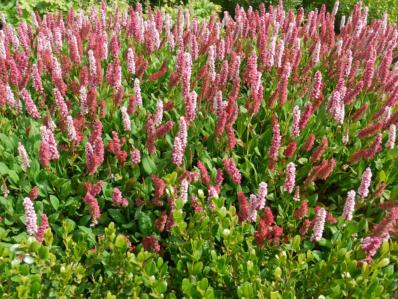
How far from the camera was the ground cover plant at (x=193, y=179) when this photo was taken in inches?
91.6

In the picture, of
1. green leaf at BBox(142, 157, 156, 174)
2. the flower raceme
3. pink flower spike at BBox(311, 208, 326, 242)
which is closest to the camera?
pink flower spike at BBox(311, 208, 326, 242)

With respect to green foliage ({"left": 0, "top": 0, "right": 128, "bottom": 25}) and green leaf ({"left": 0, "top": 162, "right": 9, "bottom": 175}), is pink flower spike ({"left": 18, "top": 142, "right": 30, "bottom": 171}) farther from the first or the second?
green foliage ({"left": 0, "top": 0, "right": 128, "bottom": 25})

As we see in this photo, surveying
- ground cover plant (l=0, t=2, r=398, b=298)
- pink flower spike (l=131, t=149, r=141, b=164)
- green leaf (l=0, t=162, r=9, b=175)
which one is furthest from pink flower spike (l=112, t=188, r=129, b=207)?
green leaf (l=0, t=162, r=9, b=175)

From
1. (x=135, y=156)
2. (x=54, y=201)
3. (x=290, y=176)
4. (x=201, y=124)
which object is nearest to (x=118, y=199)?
(x=135, y=156)

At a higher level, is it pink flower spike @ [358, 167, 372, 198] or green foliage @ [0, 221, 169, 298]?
pink flower spike @ [358, 167, 372, 198]

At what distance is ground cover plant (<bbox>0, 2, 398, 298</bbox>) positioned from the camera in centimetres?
233

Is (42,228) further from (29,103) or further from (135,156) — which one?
(29,103)

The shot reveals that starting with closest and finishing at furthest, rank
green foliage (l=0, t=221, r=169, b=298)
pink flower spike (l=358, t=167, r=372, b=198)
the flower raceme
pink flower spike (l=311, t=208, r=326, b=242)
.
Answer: green foliage (l=0, t=221, r=169, b=298) → pink flower spike (l=311, t=208, r=326, b=242) → pink flower spike (l=358, t=167, r=372, b=198) → the flower raceme

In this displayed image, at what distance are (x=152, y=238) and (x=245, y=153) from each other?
3.41ft

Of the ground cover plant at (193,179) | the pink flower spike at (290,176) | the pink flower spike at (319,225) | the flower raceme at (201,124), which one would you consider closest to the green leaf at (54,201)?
the ground cover plant at (193,179)

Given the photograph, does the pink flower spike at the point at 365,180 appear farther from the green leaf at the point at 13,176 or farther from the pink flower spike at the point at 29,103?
the pink flower spike at the point at 29,103

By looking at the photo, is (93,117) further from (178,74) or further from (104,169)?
(178,74)

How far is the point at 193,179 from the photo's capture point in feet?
9.61

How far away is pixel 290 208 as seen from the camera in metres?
3.00
